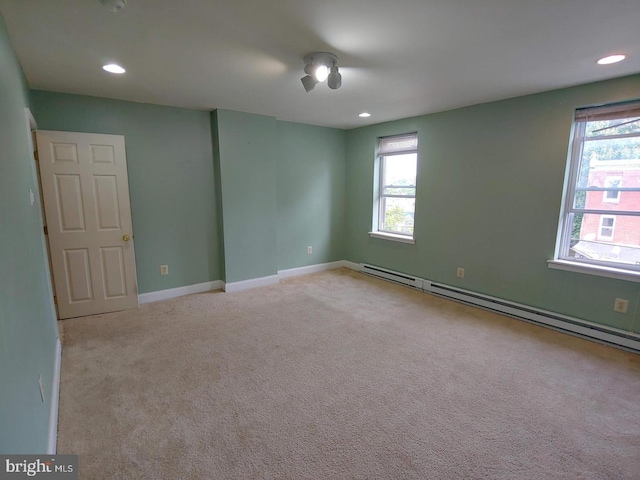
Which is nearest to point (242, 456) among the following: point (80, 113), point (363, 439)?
point (363, 439)

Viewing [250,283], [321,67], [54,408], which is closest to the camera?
[54,408]

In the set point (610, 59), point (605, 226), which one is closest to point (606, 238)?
point (605, 226)

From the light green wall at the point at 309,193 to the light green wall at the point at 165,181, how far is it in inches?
42.4

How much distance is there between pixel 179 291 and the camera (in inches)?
161

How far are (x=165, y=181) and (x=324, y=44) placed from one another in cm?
267

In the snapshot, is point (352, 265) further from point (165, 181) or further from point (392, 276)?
point (165, 181)

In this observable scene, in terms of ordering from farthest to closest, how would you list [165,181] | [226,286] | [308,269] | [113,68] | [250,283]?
[308,269]
[250,283]
[226,286]
[165,181]
[113,68]

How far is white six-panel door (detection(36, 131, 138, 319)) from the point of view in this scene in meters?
3.21

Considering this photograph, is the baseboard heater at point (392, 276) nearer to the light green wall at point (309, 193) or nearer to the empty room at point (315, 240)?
the empty room at point (315, 240)

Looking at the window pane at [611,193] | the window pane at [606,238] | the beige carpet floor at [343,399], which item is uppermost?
the window pane at [611,193]

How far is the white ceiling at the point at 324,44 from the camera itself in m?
1.71

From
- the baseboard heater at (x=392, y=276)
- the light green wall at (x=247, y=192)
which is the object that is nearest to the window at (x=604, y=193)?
the baseboard heater at (x=392, y=276)

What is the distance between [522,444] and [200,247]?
3817 mm

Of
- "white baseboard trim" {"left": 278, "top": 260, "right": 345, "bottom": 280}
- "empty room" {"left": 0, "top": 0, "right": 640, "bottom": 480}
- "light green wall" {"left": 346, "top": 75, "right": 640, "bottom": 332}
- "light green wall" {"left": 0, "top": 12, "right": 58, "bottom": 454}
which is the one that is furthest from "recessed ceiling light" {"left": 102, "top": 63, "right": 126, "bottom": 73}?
"light green wall" {"left": 346, "top": 75, "right": 640, "bottom": 332}
